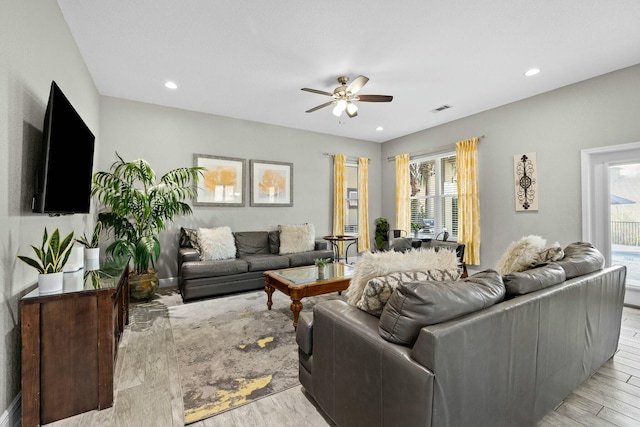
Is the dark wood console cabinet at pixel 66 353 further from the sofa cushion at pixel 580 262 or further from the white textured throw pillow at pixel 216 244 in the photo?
the sofa cushion at pixel 580 262

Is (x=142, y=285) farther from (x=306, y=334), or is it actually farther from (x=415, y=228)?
(x=415, y=228)

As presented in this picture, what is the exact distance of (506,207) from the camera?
14.8 ft

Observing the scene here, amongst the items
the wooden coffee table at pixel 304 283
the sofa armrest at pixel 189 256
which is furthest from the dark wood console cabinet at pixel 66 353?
the sofa armrest at pixel 189 256

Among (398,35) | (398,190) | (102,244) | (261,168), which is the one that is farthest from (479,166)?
(102,244)

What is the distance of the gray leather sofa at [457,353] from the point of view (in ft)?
3.52

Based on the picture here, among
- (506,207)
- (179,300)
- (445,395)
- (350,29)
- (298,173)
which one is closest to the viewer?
(445,395)

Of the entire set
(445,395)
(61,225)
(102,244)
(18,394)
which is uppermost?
(61,225)

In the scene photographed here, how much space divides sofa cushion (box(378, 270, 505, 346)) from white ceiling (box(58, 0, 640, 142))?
2269mm

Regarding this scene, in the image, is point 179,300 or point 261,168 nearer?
point 179,300

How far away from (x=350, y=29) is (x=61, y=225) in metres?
3.07

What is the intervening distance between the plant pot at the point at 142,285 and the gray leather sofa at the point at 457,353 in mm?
2797

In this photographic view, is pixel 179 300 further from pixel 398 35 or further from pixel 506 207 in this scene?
pixel 506 207

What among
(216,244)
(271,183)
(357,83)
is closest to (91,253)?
(216,244)

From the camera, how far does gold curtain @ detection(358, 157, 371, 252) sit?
6422mm
